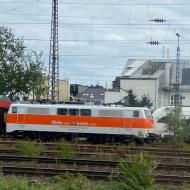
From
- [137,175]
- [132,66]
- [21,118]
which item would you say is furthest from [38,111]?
[132,66]

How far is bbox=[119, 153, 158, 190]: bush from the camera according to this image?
14961 millimetres

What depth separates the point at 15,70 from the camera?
54.6 m

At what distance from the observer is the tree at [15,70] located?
178 ft

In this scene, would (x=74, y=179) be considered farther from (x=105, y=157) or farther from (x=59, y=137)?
(x=59, y=137)

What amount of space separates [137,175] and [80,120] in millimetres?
22727

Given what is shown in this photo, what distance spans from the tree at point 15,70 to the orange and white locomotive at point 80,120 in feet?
51.8

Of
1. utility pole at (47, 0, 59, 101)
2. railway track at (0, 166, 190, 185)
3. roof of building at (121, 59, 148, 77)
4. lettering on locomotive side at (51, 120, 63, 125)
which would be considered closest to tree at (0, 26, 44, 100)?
utility pole at (47, 0, 59, 101)

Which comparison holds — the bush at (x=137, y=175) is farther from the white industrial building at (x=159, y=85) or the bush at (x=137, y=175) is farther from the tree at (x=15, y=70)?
the white industrial building at (x=159, y=85)

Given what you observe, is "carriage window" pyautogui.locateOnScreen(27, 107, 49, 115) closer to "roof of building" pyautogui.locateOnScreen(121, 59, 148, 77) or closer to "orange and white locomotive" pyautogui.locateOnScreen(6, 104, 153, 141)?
"orange and white locomotive" pyautogui.locateOnScreen(6, 104, 153, 141)

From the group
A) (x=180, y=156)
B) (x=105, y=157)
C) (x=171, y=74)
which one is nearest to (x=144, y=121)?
(x=180, y=156)

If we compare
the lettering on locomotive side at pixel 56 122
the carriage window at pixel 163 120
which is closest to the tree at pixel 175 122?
the carriage window at pixel 163 120

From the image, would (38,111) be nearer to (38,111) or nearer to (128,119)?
(38,111)

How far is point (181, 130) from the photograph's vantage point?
123ft

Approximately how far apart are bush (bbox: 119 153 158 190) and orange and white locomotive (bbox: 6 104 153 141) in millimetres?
21201
